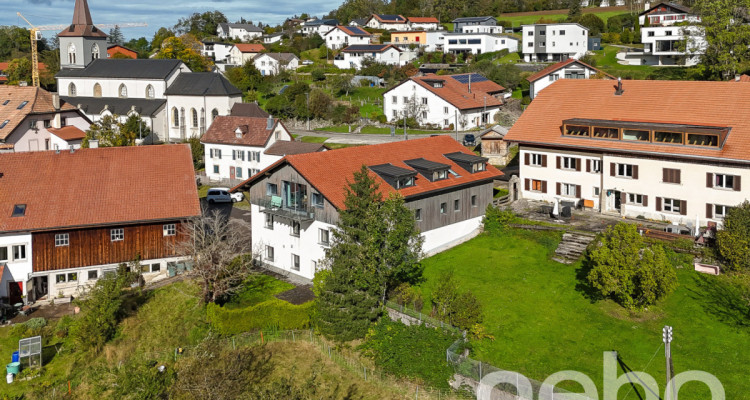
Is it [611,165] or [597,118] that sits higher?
[597,118]

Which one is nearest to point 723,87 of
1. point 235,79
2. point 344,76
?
point 344,76

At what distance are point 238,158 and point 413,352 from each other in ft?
119

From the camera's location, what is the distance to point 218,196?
51.5m

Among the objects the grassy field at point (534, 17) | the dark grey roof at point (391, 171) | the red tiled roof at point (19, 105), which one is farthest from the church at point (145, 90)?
the grassy field at point (534, 17)

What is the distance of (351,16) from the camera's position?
162 m

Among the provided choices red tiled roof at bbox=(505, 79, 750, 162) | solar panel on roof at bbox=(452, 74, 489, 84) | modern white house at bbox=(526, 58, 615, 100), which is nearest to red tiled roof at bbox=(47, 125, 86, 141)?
solar panel on roof at bbox=(452, 74, 489, 84)

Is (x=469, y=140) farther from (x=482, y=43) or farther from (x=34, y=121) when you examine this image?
(x=482, y=43)

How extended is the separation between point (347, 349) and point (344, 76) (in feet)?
235

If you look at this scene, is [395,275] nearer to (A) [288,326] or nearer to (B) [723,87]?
(A) [288,326]

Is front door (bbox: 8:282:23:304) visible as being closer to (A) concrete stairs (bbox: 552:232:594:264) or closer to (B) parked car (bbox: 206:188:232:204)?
(B) parked car (bbox: 206:188:232:204)

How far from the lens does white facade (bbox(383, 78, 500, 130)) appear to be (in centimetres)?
Result: 7288

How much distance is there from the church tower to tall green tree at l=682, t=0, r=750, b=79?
266 feet

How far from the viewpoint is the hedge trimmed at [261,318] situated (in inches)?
1160

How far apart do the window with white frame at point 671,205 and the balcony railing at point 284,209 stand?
1946 cm
